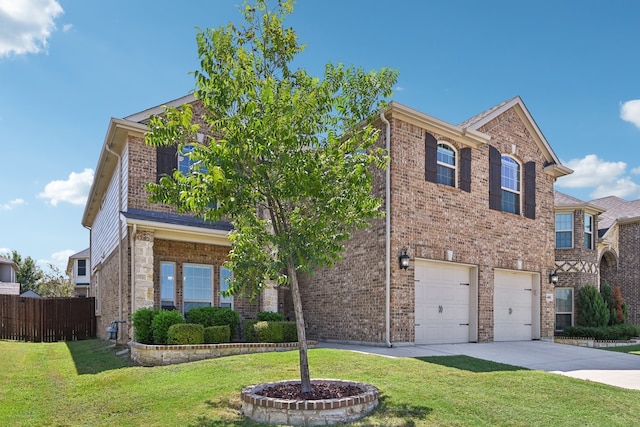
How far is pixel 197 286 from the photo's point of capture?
1397 cm

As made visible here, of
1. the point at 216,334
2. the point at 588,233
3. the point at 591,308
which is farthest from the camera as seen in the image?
the point at 588,233

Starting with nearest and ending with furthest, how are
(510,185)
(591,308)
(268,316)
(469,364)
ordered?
(469,364) < (268,316) < (510,185) < (591,308)

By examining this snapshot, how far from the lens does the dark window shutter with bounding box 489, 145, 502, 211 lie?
15562 millimetres

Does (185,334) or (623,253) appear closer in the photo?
(185,334)

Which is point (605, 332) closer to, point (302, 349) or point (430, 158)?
point (430, 158)

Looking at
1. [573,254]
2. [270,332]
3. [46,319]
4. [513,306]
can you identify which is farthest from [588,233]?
[46,319]

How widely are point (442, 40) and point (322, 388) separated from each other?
32.9 ft

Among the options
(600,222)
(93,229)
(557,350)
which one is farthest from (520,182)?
(93,229)

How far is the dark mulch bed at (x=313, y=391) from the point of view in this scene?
680 centimetres

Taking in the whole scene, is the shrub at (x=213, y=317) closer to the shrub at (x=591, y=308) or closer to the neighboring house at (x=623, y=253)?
the shrub at (x=591, y=308)

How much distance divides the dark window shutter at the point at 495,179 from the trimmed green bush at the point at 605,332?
303 inches

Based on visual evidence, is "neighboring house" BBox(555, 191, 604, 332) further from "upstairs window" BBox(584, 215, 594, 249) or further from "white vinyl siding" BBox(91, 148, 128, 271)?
"white vinyl siding" BBox(91, 148, 128, 271)

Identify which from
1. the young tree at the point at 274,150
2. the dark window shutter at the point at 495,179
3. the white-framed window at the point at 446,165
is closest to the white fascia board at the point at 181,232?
the young tree at the point at 274,150

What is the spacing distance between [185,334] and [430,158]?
799 cm
